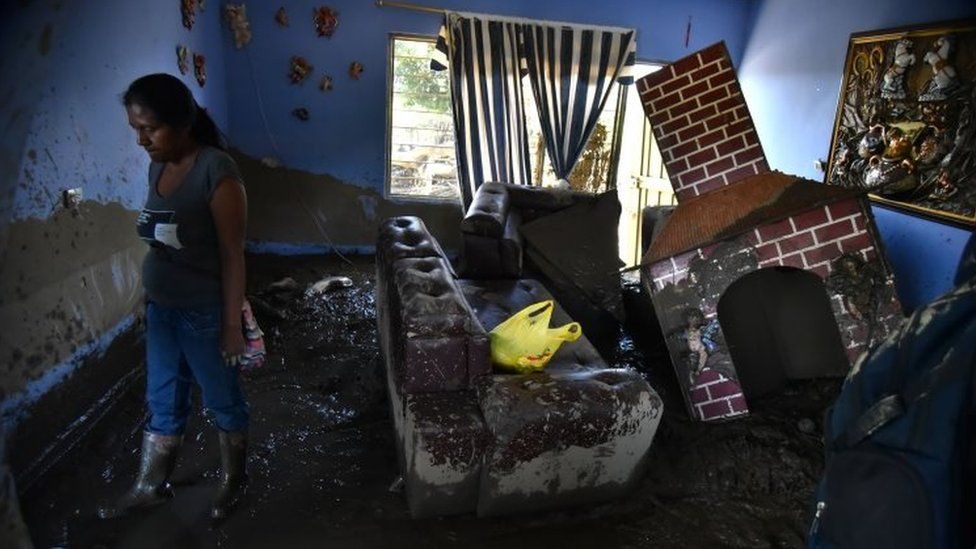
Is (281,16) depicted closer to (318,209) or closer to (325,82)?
(325,82)

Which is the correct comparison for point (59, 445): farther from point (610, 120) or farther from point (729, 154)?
point (610, 120)

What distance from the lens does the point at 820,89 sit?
16.8 ft

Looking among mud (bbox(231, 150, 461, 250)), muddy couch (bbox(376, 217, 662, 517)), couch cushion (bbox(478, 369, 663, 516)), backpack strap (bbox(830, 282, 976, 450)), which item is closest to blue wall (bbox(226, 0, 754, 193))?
mud (bbox(231, 150, 461, 250))

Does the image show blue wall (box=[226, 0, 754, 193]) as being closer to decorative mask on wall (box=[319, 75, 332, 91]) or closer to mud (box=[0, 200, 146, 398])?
decorative mask on wall (box=[319, 75, 332, 91])

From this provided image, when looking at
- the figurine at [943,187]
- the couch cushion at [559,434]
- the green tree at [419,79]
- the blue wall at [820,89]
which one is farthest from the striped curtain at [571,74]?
the couch cushion at [559,434]

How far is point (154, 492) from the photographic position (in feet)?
7.89

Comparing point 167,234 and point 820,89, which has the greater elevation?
point 820,89

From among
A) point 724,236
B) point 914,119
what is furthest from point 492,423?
point 914,119

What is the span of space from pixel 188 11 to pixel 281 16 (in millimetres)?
1223

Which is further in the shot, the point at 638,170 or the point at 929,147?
the point at 638,170

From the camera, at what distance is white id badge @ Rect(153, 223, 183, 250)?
1.99 metres

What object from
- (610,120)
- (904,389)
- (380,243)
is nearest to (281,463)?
(380,243)

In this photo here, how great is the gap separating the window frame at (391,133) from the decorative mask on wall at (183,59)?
199 centimetres

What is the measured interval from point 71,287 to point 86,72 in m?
1.18
